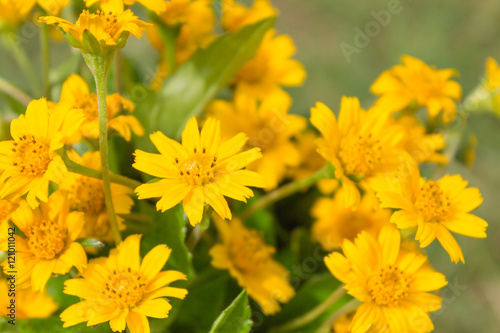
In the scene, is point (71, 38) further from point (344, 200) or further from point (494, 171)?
point (494, 171)

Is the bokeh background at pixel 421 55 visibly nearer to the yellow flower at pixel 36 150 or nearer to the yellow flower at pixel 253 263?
the yellow flower at pixel 253 263

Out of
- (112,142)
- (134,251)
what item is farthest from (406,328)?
(112,142)

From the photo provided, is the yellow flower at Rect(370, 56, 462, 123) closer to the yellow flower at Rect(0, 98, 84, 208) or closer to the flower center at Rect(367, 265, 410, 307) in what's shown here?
the flower center at Rect(367, 265, 410, 307)

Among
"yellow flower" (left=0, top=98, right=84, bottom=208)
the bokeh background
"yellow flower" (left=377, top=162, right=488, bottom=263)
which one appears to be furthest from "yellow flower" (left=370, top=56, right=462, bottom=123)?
the bokeh background

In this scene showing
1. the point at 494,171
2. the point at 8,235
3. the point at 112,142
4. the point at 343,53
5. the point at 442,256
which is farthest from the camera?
the point at 343,53

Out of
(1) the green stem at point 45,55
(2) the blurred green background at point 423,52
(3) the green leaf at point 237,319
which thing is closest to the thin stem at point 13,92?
(1) the green stem at point 45,55

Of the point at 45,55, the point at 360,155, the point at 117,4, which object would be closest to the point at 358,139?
the point at 360,155
